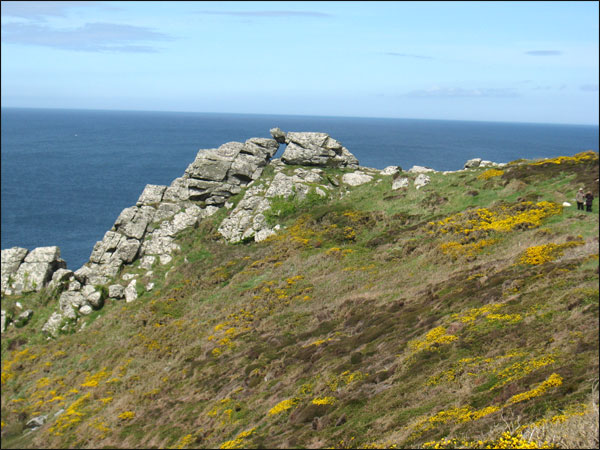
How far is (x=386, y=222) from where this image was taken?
49.0m

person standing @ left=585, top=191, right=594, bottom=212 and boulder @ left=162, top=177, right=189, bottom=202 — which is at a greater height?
person standing @ left=585, top=191, right=594, bottom=212

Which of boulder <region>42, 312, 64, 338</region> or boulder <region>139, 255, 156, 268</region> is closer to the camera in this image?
boulder <region>42, 312, 64, 338</region>

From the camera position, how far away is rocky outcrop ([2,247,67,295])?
53.9 metres

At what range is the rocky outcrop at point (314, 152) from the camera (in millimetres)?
64375

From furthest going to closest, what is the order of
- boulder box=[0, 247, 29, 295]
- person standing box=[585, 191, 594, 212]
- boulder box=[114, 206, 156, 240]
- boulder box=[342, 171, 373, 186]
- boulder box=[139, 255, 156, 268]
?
boulder box=[342, 171, 373, 186] < boulder box=[114, 206, 156, 240] < boulder box=[0, 247, 29, 295] < boulder box=[139, 255, 156, 268] < person standing box=[585, 191, 594, 212]

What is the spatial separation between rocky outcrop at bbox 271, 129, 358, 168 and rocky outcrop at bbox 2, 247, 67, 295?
32.7 m

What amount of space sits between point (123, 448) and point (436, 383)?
61.4ft

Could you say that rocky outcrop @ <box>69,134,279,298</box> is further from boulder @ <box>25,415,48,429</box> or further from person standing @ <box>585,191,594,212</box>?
person standing @ <box>585,191,594,212</box>

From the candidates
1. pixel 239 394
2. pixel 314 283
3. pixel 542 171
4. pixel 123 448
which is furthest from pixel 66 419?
pixel 542 171

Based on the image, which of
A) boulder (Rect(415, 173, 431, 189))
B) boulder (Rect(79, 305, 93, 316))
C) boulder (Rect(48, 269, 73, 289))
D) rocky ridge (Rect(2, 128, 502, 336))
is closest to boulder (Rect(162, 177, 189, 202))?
rocky ridge (Rect(2, 128, 502, 336))

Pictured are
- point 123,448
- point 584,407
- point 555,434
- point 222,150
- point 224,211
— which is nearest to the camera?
point 555,434

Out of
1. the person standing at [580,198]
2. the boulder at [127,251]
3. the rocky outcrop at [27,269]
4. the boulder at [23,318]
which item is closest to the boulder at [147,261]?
the boulder at [127,251]

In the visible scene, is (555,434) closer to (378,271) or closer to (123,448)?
(123,448)

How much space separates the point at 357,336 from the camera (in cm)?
2825
